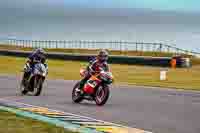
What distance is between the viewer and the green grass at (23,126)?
11930 millimetres

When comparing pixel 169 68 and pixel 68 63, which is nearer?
pixel 169 68

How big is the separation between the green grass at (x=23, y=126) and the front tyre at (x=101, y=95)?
12.5ft

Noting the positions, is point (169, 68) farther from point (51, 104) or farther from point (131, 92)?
point (51, 104)

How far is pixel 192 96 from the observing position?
2141cm

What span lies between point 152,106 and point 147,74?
20.3 m

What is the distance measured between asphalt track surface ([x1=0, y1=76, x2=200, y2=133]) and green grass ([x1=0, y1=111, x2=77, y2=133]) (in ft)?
5.79

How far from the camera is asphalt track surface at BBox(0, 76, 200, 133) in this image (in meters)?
13.7

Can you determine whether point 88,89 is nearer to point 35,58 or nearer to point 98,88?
point 98,88

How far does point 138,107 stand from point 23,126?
17.3 feet

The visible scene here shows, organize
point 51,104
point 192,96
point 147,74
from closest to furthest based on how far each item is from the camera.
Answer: point 51,104, point 192,96, point 147,74

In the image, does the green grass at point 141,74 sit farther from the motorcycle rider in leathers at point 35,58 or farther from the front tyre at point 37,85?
the motorcycle rider in leathers at point 35,58

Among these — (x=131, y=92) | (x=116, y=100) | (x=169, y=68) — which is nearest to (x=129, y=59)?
(x=169, y=68)

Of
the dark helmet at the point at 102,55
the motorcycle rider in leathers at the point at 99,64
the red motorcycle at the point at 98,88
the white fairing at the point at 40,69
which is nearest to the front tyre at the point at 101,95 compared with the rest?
the red motorcycle at the point at 98,88

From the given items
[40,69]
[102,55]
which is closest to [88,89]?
[102,55]
